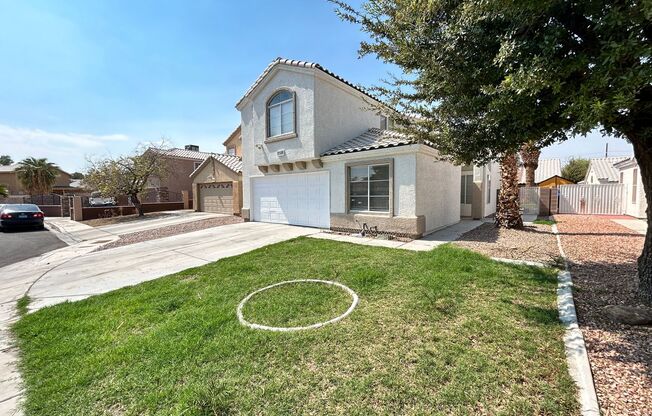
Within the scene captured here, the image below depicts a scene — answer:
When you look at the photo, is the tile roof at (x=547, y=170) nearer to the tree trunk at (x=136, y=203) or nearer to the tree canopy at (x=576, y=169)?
the tree canopy at (x=576, y=169)

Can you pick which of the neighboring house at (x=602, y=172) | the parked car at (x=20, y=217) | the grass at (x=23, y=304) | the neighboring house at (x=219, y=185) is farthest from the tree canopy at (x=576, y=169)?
the parked car at (x=20, y=217)

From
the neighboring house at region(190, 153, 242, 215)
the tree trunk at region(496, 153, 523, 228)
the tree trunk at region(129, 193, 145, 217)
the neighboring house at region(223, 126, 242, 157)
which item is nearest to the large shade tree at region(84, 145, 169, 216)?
the tree trunk at region(129, 193, 145, 217)

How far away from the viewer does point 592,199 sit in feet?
57.0

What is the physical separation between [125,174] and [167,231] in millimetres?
9846

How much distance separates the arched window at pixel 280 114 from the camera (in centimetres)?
1301

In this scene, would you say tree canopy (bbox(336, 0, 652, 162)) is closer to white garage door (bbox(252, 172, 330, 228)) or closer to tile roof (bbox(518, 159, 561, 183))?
white garage door (bbox(252, 172, 330, 228))

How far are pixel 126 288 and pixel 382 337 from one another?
17.8 feet

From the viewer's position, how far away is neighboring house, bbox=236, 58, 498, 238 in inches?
396

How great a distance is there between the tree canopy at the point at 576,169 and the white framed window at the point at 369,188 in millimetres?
48304

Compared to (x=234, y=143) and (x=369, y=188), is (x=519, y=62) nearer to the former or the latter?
(x=369, y=188)

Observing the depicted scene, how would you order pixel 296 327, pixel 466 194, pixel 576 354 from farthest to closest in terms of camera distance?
pixel 466 194, pixel 296 327, pixel 576 354

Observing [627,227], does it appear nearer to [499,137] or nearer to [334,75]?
[499,137]

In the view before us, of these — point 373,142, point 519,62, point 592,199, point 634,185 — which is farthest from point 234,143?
point 634,185

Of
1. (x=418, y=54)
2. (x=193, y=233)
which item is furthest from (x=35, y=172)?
(x=418, y=54)
